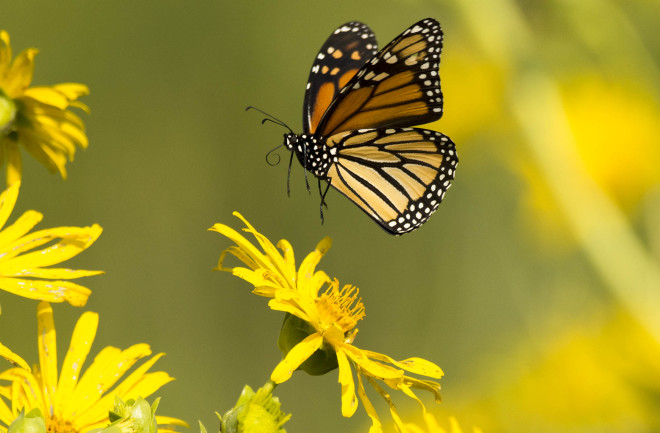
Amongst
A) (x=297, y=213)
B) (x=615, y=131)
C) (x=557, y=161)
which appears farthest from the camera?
(x=297, y=213)

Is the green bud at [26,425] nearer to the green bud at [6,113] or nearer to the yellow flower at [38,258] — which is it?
the yellow flower at [38,258]

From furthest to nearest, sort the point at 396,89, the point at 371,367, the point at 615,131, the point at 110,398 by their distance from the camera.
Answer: the point at 615,131, the point at 396,89, the point at 371,367, the point at 110,398

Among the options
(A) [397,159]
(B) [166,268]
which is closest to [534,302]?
(A) [397,159]

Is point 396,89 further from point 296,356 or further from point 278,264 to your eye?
point 296,356

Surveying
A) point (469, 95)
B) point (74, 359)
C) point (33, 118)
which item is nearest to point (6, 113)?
point (33, 118)

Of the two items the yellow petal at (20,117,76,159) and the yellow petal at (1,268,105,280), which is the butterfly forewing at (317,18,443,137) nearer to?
the yellow petal at (20,117,76,159)

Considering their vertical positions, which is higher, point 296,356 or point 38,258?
point 38,258
